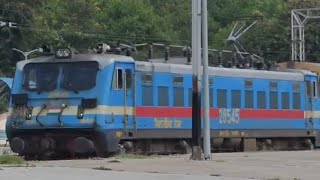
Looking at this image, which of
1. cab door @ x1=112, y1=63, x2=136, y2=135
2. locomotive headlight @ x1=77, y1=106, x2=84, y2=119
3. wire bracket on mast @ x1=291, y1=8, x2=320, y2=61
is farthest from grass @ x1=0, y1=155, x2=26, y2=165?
wire bracket on mast @ x1=291, y1=8, x2=320, y2=61

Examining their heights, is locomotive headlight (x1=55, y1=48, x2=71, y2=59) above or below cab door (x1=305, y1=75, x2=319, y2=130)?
above

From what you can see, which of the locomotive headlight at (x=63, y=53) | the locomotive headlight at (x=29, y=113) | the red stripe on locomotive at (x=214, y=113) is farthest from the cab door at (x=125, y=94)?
the locomotive headlight at (x=29, y=113)

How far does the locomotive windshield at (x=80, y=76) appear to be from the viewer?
22875 mm

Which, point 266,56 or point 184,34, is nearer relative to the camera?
point 266,56

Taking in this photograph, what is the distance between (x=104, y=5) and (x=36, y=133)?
68.7 meters

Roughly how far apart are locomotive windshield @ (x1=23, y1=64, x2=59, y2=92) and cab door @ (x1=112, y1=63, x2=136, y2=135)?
1858 millimetres

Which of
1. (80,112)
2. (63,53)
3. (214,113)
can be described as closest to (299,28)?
(214,113)

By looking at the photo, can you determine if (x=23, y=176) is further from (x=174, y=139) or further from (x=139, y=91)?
(x=174, y=139)

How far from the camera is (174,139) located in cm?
2580

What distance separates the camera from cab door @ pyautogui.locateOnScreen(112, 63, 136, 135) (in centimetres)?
2316

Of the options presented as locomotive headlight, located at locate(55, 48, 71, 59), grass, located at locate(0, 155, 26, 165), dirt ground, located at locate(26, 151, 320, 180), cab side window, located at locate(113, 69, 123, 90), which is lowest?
dirt ground, located at locate(26, 151, 320, 180)

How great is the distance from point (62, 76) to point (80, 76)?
0.57 meters

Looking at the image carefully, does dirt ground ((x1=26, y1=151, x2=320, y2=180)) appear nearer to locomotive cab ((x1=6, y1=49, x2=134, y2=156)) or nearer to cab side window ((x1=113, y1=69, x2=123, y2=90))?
locomotive cab ((x1=6, y1=49, x2=134, y2=156))

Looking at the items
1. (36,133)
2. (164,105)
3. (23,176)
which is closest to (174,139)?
(164,105)
